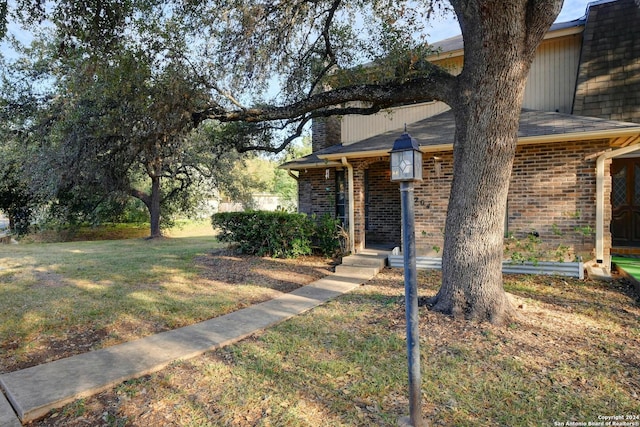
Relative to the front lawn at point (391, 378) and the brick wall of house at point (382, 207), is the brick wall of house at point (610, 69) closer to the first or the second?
the brick wall of house at point (382, 207)

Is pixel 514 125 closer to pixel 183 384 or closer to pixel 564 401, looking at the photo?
pixel 564 401

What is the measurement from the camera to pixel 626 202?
10023 mm

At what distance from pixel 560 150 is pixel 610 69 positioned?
3040mm

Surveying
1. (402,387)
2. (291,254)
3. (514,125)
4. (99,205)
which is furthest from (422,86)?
(99,205)

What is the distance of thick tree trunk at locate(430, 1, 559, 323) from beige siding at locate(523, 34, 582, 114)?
A: 578 cm

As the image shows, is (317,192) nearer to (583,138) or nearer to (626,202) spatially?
(583,138)

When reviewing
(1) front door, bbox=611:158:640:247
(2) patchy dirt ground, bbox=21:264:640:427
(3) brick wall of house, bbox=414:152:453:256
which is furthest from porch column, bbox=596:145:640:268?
(1) front door, bbox=611:158:640:247

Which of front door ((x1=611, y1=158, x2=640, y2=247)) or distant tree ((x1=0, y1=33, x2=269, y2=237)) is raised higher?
distant tree ((x1=0, y1=33, x2=269, y2=237))

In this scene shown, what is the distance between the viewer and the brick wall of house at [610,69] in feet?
28.7

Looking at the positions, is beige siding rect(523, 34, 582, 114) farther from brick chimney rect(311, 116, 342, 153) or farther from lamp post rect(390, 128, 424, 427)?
lamp post rect(390, 128, 424, 427)

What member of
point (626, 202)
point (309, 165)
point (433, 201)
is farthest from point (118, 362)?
point (626, 202)

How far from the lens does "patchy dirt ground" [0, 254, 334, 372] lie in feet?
13.8

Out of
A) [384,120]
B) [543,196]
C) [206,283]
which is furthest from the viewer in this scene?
[384,120]

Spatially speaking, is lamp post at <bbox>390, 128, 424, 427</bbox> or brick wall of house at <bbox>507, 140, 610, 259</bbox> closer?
lamp post at <bbox>390, 128, 424, 427</bbox>
